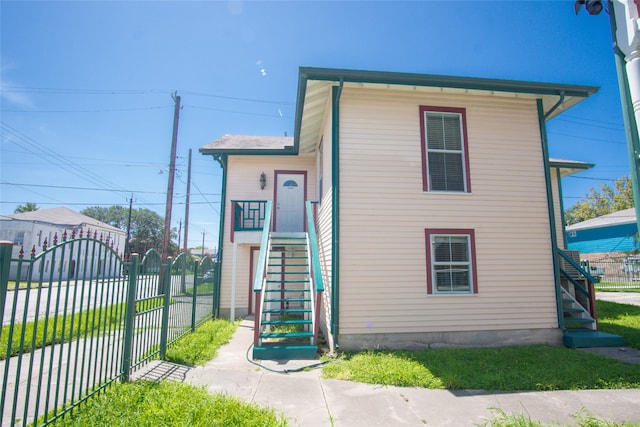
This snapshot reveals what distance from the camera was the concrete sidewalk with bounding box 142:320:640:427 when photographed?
3.51 meters

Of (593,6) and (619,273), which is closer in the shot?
(593,6)

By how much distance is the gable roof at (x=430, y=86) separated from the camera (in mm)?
6449

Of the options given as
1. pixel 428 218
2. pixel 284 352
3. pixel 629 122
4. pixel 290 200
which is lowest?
pixel 284 352

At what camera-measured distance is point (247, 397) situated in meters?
4.01

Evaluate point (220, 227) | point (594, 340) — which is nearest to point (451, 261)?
point (594, 340)

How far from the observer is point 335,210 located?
6.51m

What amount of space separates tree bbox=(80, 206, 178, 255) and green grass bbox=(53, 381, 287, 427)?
191 feet

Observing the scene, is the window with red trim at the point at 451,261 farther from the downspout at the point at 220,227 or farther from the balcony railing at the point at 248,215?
the downspout at the point at 220,227

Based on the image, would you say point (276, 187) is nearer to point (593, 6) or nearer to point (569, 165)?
point (593, 6)

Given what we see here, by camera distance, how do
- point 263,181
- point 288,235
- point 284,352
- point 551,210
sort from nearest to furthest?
point 284,352
point 551,210
point 288,235
point 263,181

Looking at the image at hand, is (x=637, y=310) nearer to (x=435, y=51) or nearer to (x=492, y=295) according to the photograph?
(x=492, y=295)

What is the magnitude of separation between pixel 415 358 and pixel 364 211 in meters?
2.86

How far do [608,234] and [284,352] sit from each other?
32656mm

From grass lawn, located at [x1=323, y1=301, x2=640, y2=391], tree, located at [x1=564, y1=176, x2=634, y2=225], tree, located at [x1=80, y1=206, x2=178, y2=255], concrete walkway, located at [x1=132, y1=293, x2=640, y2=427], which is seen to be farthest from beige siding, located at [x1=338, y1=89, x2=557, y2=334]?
tree, located at [x1=80, y1=206, x2=178, y2=255]
